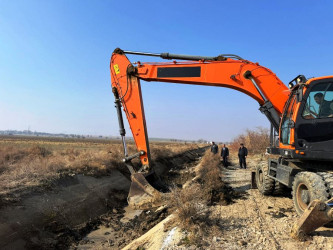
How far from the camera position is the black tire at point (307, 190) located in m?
5.11

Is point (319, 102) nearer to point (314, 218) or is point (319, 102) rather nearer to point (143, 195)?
point (314, 218)

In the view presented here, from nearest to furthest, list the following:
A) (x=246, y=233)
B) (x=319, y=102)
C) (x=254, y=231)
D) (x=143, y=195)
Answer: (x=246, y=233) < (x=254, y=231) < (x=319, y=102) < (x=143, y=195)

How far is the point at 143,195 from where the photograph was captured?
302 inches

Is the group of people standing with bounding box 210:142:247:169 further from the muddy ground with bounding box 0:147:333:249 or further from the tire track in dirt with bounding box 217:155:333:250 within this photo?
the tire track in dirt with bounding box 217:155:333:250

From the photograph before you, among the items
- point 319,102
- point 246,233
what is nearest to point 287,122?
point 319,102

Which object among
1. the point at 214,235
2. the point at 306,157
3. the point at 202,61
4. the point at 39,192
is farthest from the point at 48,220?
the point at 306,157

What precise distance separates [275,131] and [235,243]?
4471mm

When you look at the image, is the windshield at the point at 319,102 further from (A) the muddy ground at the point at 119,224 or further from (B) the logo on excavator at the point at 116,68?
(B) the logo on excavator at the point at 116,68

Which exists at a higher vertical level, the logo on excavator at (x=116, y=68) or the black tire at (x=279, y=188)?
the logo on excavator at (x=116, y=68)

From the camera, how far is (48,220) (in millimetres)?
7660

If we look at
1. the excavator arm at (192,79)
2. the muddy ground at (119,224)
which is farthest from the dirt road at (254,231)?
the excavator arm at (192,79)

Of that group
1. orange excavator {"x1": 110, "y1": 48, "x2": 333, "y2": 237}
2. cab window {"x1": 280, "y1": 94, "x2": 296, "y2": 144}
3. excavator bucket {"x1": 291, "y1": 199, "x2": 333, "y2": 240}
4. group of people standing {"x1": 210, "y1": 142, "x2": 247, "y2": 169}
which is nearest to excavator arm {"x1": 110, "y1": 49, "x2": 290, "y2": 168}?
orange excavator {"x1": 110, "y1": 48, "x2": 333, "y2": 237}

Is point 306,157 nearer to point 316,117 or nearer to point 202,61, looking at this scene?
point 316,117

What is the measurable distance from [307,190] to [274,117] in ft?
8.40
